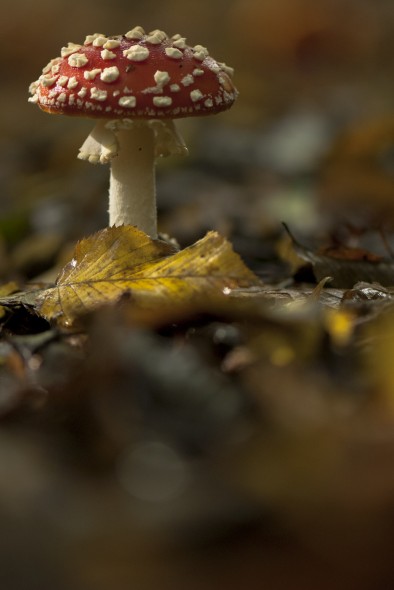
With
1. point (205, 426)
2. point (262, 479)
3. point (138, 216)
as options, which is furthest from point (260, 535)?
point (138, 216)

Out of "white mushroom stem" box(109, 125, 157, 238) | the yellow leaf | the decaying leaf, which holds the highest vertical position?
"white mushroom stem" box(109, 125, 157, 238)

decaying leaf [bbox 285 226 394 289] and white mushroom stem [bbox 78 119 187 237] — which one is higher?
white mushroom stem [bbox 78 119 187 237]

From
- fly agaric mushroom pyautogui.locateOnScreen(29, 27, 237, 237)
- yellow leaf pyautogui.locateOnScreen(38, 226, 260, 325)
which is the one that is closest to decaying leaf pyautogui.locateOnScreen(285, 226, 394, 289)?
yellow leaf pyautogui.locateOnScreen(38, 226, 260, 325)

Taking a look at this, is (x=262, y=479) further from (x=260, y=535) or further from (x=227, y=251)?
(x=227, y=251)

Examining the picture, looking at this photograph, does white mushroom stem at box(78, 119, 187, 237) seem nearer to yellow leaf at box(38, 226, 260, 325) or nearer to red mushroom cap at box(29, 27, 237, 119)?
red mushroom cap at box(29, 27, 237, 119)

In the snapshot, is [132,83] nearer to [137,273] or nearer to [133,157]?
[133,157]

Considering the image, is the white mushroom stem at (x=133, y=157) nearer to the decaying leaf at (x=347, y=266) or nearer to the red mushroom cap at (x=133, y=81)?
the red mushroom cap at (x=133, y=81)

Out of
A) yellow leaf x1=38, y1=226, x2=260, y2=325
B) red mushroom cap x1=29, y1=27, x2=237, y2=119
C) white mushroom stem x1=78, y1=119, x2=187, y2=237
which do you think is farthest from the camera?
white mushroom stem x1=78, y1=119, x2=187, y2=237
